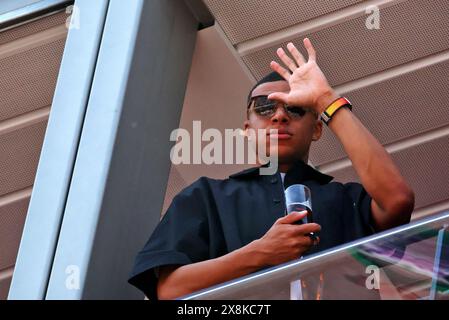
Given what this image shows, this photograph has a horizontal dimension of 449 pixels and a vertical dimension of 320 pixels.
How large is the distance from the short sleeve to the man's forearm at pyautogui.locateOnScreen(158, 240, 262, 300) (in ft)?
1.43

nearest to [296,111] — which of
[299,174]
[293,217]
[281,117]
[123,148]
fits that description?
[281,117]

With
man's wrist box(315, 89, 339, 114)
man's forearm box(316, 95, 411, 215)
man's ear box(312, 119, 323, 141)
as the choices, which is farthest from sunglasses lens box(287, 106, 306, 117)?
man's forearm box(316, 95, 411, 215)

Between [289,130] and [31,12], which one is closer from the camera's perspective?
[289,130]

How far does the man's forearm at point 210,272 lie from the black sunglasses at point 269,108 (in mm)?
719

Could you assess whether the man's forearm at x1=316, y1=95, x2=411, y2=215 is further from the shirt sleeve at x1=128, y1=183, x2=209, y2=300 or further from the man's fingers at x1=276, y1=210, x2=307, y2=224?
the shirt sleeve at x1=128, y1=183, x2=209, y2=300

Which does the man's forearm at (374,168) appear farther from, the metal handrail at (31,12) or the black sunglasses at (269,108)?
the metal handrail at (31,12)

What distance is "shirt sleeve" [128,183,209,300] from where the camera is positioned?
4.29 meters

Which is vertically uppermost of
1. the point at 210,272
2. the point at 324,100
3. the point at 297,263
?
the point at 324,100

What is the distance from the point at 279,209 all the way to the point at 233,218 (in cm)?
16

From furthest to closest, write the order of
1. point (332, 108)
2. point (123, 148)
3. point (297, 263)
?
point (123, 148), point (332, 108), point (297, 263)

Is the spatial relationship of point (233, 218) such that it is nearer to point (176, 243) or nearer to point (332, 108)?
point (176, 243)

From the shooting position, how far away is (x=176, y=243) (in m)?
4.35

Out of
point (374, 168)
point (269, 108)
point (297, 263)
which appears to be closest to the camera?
point (297, 263)
